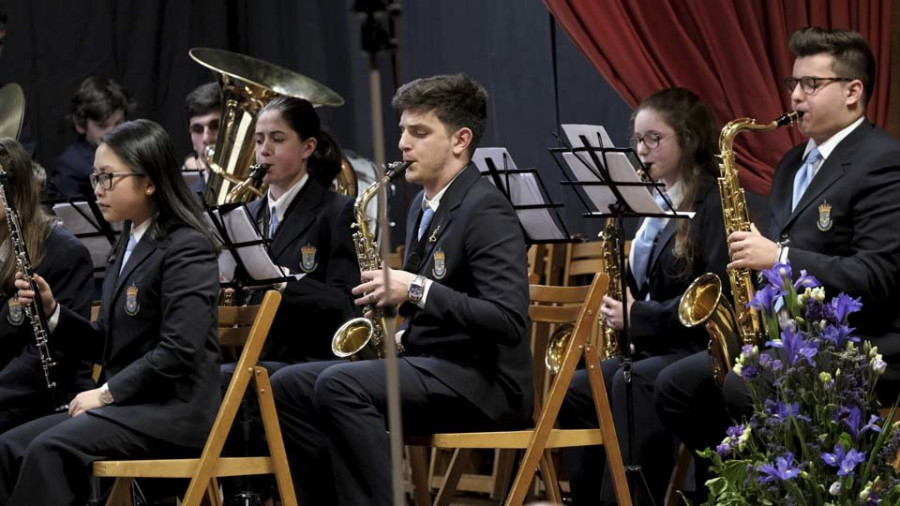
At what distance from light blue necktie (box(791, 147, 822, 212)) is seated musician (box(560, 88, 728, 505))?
1.18ft

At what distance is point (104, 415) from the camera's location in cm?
390

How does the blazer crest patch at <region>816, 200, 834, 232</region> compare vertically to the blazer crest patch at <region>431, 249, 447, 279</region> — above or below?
above

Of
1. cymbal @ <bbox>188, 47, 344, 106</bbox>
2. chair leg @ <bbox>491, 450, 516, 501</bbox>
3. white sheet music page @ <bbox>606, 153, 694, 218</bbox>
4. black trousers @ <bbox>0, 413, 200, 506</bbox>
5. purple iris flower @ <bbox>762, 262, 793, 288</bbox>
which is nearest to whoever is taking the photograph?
purple iris flower @ <bbox>762, 262, 793, 288</bbox>

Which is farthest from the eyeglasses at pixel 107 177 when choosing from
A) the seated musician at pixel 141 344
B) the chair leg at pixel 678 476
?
the chair leg at pixel 678 476

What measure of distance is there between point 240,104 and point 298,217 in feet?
2.56

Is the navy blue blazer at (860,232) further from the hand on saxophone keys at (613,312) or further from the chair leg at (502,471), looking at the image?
the chair leg at (502,471)

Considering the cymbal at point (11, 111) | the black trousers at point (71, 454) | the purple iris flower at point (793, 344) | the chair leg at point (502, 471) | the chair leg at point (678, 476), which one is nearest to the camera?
the purple iris flower at point (793, 344)

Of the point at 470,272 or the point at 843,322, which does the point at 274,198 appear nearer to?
the point at 470,272

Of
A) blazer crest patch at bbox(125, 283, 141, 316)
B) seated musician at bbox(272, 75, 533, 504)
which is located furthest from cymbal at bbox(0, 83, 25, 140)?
seated musician at bbox(272, 75, 533, 504)

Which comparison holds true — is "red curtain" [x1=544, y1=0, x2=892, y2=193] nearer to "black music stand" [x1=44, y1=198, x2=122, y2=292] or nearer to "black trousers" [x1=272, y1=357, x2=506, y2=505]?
"black trousers" [x1=272, y1=357, x2=506, y2=505]

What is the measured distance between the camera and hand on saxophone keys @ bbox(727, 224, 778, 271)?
3.90 meters

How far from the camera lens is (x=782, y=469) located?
3146 mm

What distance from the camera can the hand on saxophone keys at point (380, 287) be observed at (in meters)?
3.88

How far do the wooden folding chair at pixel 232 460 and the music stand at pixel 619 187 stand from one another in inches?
41.1
